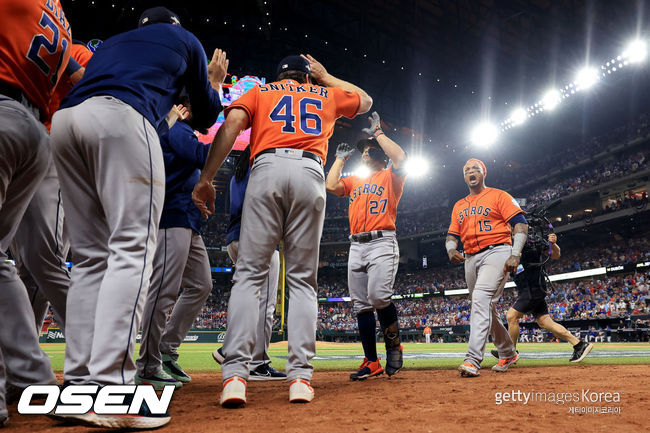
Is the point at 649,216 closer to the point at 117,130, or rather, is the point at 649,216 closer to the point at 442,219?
the point at 442,219

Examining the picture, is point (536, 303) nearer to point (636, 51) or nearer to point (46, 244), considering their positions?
point (46, 244)

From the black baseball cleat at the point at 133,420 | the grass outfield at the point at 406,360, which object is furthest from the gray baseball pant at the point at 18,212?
the grass outfield at the point at 406,360

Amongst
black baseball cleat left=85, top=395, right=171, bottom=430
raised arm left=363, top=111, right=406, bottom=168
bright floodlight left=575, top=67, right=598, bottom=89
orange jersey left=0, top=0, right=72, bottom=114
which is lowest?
black baseball cleat left=85, top=395, right=171, bottom=430

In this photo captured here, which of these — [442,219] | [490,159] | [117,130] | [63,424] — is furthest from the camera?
[442,219]

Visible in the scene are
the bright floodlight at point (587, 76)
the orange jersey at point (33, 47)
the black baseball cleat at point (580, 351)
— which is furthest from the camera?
the bright floodlight at point (587, 76)

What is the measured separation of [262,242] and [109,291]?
0.98 meters

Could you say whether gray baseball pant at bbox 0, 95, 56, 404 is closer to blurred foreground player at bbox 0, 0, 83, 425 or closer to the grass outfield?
blurred foreground player at bbox 0, 0, 83, 425

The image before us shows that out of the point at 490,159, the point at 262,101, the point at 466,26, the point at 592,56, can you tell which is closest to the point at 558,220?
the point at 490,159

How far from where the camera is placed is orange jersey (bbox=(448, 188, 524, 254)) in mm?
4578

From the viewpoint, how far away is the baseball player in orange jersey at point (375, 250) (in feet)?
13.4

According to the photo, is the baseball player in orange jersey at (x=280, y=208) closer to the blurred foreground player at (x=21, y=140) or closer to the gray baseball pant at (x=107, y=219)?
the gray baseball pant at (x=107, y=219)

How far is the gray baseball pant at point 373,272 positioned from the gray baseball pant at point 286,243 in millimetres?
1552

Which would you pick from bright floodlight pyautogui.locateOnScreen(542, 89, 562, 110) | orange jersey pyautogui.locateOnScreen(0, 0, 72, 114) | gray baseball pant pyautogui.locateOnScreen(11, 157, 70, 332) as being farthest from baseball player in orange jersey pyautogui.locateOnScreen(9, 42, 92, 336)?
bright floodlight pyautogui.locateOnScreen(542, 89, 562, 110)

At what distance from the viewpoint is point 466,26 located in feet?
64.5
